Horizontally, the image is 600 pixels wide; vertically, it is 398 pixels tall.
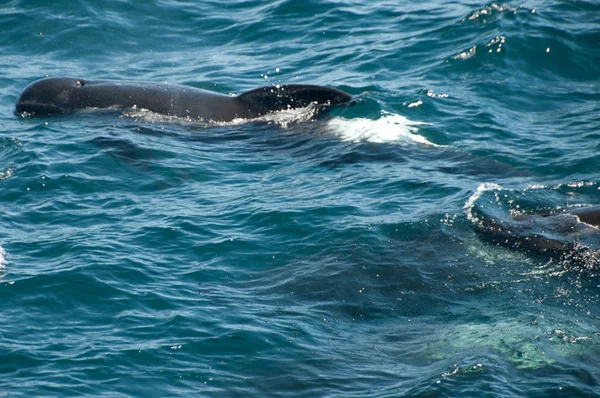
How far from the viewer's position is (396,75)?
17.8m

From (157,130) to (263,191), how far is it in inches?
127

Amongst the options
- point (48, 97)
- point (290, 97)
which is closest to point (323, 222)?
point (290, 97)

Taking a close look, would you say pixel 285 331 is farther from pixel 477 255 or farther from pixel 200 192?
pixel 200 192

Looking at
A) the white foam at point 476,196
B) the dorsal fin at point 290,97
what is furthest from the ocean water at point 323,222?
the dorsal fin at point 290,97

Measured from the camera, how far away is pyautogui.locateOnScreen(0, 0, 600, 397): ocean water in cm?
863

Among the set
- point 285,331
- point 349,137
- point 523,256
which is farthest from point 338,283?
point 349,137

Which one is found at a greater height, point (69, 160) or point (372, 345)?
point (69, 160)

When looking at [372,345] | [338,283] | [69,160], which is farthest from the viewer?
[69,160]

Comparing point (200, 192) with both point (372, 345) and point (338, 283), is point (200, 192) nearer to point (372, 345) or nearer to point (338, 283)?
point (338, 283)

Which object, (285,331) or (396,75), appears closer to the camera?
(285,331)

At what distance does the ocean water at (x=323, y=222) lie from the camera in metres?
8.63

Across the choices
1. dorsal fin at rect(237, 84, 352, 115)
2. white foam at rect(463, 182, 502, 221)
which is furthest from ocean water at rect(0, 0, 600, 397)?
dorsal fin at rect(237, 84, 352, 115)

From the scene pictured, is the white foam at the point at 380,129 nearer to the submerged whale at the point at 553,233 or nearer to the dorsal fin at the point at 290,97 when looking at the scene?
the dorsal fin at the point at 290,97

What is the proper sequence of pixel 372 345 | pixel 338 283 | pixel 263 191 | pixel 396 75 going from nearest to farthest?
pixel 372 345 < pixel 338 283 < pixel 263 191 < pixel 396 75
